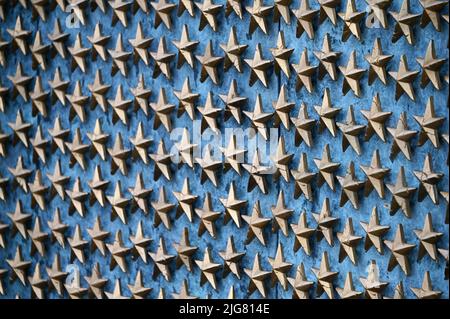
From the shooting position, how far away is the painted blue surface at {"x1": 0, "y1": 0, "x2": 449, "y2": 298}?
185 cm

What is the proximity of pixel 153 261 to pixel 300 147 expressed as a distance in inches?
19.0

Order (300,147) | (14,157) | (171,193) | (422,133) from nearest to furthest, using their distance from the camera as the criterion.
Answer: (422,133), (300,147), (171,193), (14,157)

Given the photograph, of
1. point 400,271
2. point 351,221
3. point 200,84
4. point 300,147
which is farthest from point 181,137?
point 400,271

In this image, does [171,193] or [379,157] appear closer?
[379,157]

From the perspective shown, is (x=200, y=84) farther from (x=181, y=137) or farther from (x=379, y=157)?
(x=379, y=157)

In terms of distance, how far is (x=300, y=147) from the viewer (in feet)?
6.48

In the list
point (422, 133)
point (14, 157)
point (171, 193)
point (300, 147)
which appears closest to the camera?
point (422, 133)

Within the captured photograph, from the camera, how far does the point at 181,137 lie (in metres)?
2.09

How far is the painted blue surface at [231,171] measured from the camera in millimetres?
1854

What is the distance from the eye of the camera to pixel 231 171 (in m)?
2.05
